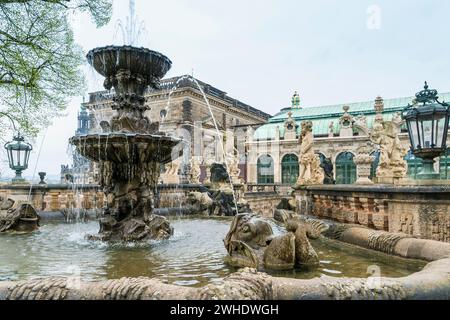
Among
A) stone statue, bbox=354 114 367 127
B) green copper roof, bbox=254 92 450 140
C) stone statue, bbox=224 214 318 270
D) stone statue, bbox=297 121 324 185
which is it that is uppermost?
green copper roof, bbox=254 92 450 140

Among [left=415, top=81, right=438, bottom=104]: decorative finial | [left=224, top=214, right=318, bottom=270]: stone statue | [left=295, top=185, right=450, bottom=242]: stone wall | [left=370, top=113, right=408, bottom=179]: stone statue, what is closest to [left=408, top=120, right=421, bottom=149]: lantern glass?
[left=415, top=81, right=438, bottom=104]: decorative finial

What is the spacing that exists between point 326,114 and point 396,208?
116 feet

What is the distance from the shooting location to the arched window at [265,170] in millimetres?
38500

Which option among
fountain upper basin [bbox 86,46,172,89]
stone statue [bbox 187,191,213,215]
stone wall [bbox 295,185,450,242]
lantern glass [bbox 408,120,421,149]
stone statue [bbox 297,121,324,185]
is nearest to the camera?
stone wall [bbox 295,185,450,242]

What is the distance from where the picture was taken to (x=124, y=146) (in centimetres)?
650

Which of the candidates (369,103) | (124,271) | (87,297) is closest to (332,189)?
(124,271)

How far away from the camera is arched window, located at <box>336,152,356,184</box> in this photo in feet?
113

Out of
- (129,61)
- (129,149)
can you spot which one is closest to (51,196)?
(129,149)

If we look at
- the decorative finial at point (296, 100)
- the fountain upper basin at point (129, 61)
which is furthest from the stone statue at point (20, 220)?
the decorative finial at point (296, 100)

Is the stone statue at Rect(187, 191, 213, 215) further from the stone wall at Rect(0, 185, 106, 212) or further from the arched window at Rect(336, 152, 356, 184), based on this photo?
the arched window at Rect(336, 152, 356, 184)

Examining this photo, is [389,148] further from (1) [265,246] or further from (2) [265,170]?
(2) [265,170]

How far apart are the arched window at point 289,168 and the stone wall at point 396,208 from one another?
2998 centimetres

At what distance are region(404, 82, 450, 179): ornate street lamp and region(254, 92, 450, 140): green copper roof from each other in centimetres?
3012

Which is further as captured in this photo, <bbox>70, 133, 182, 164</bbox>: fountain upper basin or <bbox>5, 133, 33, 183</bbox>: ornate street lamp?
<bbox>5, 133, 33, 183</bbox>: ornate street lamp
